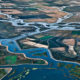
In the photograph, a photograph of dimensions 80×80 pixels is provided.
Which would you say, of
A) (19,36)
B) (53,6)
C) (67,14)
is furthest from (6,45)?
(53,6)

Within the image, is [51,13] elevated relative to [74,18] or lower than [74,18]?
elevated

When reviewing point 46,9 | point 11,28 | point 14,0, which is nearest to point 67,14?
point 46,9

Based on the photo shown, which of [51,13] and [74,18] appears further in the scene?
[51,13]

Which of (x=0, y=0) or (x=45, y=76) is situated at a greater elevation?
(x=0, y=0)

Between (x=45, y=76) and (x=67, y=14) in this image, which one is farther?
(x=67, y=14)

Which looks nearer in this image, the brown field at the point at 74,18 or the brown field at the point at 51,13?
the brown field at the point at 51,13

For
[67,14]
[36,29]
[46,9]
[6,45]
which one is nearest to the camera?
[6,45]

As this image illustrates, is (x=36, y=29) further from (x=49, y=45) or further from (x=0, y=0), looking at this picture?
(x=0, y=0)

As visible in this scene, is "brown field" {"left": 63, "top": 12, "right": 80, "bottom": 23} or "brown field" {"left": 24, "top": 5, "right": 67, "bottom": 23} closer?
"brown field" {"left": 24, "top": 5, "right": 67, "bottom": 23}

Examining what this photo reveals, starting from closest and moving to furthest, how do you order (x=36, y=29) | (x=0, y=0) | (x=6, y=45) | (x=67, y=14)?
(x=6, y=45), (x=36, y=29), (x=67, y=14), (x=0, y=0)

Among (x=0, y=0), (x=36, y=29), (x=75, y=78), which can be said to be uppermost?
(x=0, y=0)
